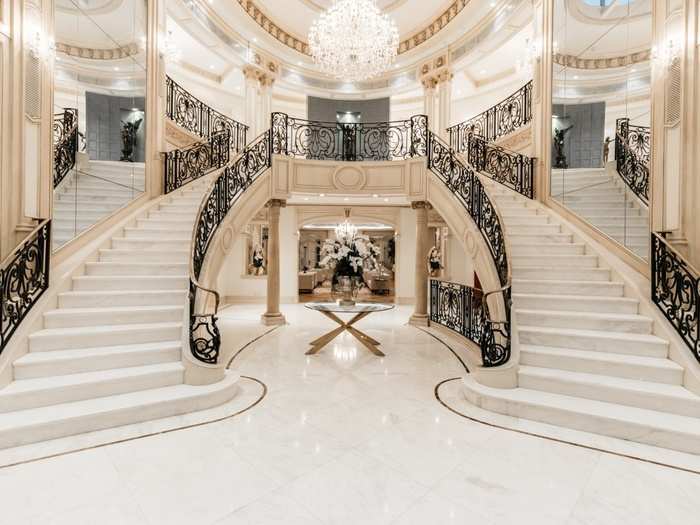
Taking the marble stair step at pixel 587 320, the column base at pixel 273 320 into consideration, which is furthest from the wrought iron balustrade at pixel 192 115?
the marble stair step at pixel 587 320

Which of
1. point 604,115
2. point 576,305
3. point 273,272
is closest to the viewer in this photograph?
point 576,305

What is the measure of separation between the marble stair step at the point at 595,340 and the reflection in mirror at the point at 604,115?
189cm

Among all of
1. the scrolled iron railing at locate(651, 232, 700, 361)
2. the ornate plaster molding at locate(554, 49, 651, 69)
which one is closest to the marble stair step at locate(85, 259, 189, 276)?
the scrolled iron railing at locate(651, 232, 700, 361)

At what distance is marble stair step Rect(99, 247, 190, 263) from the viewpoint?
5.13 m

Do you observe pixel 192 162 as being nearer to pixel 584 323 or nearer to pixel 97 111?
pixel 97 111

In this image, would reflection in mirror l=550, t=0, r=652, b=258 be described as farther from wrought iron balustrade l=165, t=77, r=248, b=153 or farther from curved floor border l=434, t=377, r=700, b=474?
wrought iron balustrade l=165, t=77, r=248, b=153

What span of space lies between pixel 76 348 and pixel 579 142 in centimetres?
751

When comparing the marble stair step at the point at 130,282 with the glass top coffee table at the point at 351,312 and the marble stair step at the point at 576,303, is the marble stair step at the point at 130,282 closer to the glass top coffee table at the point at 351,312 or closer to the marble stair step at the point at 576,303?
the glass top coffee table at the point at 351,312

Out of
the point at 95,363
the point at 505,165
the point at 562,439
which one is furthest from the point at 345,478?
the point at 505,165

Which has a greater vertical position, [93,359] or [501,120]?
[501,120]

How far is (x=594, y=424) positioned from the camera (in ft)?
10.2

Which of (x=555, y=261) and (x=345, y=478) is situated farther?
(x=555, y=261)

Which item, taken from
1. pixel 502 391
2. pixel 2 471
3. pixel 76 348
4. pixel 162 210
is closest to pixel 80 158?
pixel 162 210

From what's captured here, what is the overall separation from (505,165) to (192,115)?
735 cm
